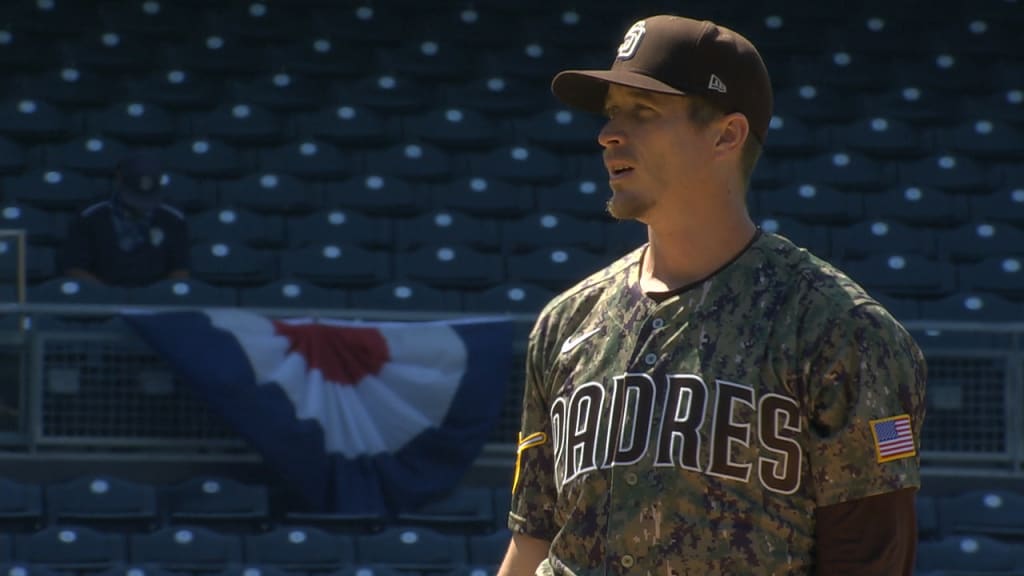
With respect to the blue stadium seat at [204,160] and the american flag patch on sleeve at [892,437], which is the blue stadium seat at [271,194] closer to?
the blue stadium seat at [204,160]

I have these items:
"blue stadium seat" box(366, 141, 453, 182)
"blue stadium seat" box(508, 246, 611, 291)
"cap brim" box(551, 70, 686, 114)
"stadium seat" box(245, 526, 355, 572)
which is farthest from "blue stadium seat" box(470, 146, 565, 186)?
"cap brim" box(551, 70, 686, 114)

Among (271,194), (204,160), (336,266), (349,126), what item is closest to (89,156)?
(204,160)

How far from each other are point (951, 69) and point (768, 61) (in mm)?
1061

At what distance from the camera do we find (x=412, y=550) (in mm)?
6109

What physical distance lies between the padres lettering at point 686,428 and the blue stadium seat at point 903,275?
19.5 feet

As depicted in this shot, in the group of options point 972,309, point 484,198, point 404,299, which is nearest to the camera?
point 404,299

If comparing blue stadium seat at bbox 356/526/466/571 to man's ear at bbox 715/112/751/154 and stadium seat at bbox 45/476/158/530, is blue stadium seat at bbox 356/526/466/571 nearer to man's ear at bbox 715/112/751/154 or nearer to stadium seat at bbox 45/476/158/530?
stadium seat at bbox 45/476/158/530

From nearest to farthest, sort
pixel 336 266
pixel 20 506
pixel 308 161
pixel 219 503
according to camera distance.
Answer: pixel 20 506 → pixel 219 503 → pixel 336 266 → pixel 308 161

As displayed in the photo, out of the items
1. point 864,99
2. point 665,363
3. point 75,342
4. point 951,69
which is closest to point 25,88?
point 75,342

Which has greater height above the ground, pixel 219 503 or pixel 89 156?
pixel 89 156

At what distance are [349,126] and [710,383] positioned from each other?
737 cm

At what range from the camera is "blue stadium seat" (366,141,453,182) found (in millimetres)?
8852

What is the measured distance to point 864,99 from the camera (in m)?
9.81

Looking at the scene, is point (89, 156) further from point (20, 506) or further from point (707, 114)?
point (707, 114)
